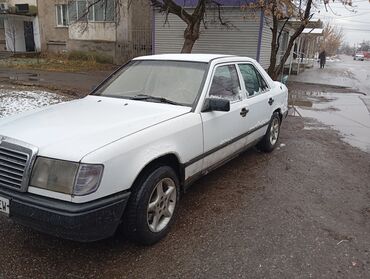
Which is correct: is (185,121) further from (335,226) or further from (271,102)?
(271,102)

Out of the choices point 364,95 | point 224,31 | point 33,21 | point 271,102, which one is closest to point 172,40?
point 224,31

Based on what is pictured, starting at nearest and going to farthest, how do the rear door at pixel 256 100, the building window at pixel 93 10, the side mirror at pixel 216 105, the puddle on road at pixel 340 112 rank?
1. the side mirror at pixel 216 105
2. the rear door at pixel 256 100
3. the puddle on road at pixel 340 112
4. the building window at pixel 93 10

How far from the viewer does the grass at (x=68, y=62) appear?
21000 millimetres

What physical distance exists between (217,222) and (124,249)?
1019mm

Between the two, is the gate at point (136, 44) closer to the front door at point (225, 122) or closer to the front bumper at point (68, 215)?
the front door at point (225, 122)

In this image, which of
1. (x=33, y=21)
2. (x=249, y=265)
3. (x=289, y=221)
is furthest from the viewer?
(x=33, y=21)

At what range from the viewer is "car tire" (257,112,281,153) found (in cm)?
586

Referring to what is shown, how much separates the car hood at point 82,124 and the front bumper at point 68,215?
0.35 meters

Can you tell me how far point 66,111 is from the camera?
3.68m

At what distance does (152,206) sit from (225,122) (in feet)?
4.81

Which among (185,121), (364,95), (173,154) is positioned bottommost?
(364,95)

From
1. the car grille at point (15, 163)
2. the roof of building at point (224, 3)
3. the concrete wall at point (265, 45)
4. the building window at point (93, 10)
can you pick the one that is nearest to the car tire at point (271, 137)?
the car grille at point (15, 163)

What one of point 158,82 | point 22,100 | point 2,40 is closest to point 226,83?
point 158,82

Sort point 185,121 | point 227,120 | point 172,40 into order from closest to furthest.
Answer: point 185,121, point 227,120, point 172,40
